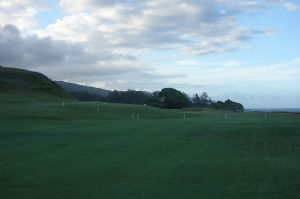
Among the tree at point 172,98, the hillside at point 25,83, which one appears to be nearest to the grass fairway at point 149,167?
the hillside at point 25,83

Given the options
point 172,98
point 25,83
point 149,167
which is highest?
point 25,83

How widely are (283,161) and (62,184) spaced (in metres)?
8.93

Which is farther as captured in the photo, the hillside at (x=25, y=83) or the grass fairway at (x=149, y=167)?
the hillside at (x=25, y=83)

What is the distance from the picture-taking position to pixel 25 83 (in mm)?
106188

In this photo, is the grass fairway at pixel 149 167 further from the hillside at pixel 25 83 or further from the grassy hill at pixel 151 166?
the hillside at pixel 25 83

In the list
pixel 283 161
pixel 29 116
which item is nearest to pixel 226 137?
pixel 283 161

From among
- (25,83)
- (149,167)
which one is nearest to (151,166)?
(149,167)

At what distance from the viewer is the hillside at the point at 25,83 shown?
327 feet

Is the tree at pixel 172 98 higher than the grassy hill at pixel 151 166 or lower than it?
higher

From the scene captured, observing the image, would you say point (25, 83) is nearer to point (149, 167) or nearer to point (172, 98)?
point (172, 98)

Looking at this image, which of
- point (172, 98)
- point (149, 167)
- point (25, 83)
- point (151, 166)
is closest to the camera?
point (149, 167)

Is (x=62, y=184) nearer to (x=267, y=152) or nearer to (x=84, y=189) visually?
(x=84, y=189)

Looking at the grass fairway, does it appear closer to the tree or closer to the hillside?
the hillside

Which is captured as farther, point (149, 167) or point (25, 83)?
point (25, 83)
